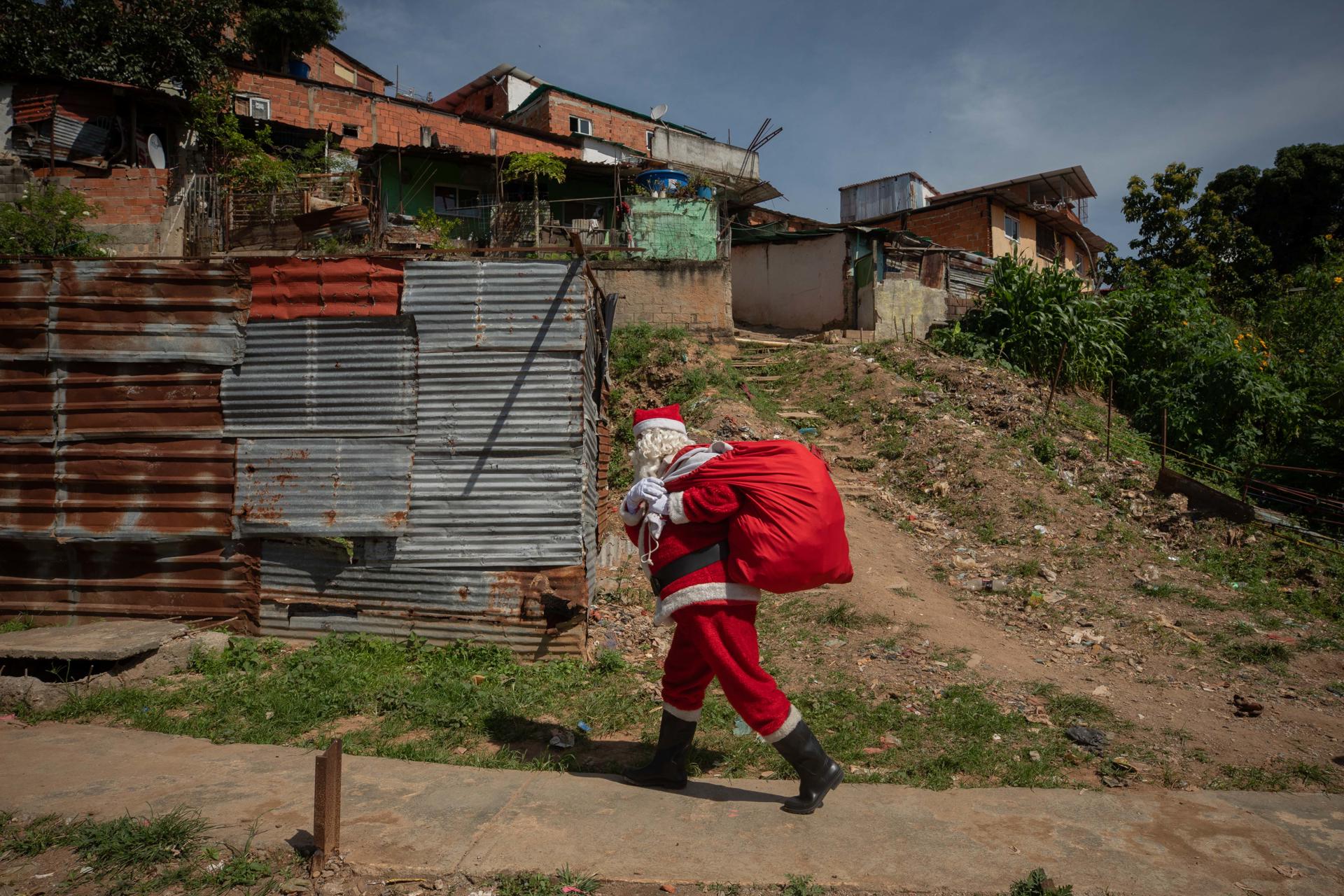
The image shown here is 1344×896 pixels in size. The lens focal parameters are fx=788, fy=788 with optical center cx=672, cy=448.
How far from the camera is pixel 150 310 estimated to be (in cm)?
616

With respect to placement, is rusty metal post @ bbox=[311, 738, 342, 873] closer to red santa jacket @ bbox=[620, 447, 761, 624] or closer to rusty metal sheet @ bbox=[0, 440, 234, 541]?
red santa jacket @ bbox=[620, 447, 761, 624]

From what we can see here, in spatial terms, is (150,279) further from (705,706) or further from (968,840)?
(968,840)

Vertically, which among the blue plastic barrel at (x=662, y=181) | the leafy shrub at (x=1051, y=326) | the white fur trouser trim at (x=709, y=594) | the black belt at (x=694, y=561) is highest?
the blue plastic barrel at (x=662, y=181)

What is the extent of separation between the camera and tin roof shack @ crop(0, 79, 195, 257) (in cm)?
1565

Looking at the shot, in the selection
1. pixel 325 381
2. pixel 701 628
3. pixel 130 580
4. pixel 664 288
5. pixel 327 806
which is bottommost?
pixel 327 806

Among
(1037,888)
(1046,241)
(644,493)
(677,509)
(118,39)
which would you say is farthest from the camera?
(1046,241)

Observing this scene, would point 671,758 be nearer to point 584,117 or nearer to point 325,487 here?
point 325,487

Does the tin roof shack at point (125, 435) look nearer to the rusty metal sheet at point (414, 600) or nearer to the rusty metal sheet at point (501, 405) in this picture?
the rusty metal sheet at point (414, 600)

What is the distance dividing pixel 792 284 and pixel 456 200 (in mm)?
9169

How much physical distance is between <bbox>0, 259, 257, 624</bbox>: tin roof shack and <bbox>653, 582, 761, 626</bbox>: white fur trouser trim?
4.12m

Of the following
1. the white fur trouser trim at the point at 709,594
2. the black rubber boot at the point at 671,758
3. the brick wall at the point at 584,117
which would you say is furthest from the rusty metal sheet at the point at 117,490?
the brick wall at the point at 584,117

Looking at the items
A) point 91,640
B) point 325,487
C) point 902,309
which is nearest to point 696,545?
point 325,487

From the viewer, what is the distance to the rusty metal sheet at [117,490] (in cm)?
609

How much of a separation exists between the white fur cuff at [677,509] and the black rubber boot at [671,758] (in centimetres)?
95
